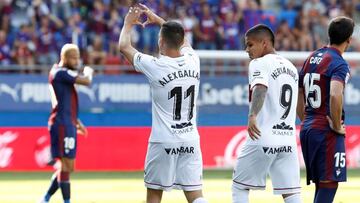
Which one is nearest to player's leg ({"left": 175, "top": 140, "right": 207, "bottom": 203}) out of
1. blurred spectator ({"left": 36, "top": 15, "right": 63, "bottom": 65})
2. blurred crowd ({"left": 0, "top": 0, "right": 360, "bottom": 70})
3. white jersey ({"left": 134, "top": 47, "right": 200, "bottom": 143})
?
white jersey ({"left": 134, "top": 47, "right": 200, "bottom": 143})

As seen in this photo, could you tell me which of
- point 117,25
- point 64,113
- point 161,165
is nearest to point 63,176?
point 64,113

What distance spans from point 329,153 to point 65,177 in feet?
14.2

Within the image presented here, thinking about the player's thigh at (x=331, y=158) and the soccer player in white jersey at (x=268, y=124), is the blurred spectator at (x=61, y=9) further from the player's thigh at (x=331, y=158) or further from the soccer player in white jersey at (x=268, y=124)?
the player's thigh at (x=331, y=158)

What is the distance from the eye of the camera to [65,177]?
12.8m

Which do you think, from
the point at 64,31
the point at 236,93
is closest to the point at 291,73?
the point at 236,93

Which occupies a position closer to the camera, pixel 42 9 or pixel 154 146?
pixel 154 146

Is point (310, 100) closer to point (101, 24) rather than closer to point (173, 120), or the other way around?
point (173, 120)

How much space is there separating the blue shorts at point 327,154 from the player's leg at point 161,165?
1402 mm

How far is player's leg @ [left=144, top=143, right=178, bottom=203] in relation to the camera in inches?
376

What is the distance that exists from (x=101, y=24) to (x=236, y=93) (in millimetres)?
4050

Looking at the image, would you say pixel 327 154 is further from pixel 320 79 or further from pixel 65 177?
pixel 65 177

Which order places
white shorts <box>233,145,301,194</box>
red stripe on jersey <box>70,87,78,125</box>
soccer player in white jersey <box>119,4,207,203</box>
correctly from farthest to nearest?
red stripe on jersey <box>70,87,78,125</box> → white shorts <box>233,145,301,194</box> → soccer player in white jersey <box>119,4,207,203</box>

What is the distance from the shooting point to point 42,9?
Result: 78.0ft

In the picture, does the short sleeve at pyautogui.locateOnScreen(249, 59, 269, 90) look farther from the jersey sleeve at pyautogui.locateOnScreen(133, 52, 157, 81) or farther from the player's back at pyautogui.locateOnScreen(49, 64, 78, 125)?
the player's back at pyautogui.locateOnScreen(49, 64, 78, 125)
